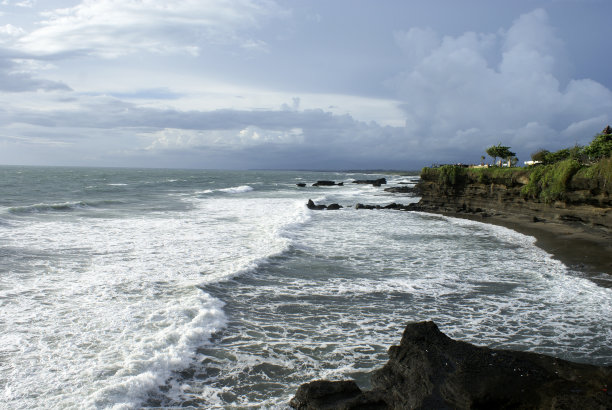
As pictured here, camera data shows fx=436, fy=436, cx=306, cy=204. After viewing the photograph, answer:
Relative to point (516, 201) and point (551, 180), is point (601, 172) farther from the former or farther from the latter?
point (516, 201)

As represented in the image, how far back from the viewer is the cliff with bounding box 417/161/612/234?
21.2 meters

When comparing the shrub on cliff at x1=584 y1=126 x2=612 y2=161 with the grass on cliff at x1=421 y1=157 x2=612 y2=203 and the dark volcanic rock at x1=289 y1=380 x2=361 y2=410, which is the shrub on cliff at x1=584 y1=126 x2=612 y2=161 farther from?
the dark volcanic rock at x1=289 y1=380 x2=361 y2=410

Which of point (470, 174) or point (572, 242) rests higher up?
point (470, 174)

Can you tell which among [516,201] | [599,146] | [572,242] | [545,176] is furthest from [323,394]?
[599,146]

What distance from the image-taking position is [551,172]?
24500 mm

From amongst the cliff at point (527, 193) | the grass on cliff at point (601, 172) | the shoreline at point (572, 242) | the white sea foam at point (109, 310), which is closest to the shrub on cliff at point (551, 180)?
the cliff at point (527, 193)

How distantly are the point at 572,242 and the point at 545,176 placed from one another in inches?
294

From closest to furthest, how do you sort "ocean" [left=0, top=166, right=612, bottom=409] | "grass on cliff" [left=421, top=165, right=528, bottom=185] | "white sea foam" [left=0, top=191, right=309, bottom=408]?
"white sea foam" [left=0, top=191, right=309, bottom=408]
"ocean" [left=0, top=166, right=612, bottom=409]
"grass on cliff" [left=421, top=165, right=528, bottom=185]

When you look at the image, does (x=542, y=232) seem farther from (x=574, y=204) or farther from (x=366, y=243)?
(x=366, y=243)

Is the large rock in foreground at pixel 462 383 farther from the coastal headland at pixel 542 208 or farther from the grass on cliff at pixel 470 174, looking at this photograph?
the grass on cliff at pixel 470 174

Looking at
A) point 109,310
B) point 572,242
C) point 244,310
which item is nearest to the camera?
point 109,310

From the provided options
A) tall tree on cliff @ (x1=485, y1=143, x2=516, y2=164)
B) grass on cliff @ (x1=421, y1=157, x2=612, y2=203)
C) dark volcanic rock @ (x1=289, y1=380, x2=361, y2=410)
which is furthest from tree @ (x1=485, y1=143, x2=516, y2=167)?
dark volcanic rock @ (x1=289, y1=380, x2=361, y2=410)

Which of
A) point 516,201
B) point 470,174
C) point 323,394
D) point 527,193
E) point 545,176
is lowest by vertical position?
point 323,394

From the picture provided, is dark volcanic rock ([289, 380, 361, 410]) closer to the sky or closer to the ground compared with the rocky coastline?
closer to the ground
